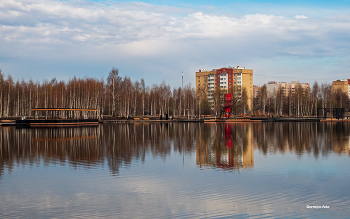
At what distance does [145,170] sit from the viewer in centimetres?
1277

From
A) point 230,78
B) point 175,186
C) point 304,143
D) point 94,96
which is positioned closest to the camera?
point 175,186

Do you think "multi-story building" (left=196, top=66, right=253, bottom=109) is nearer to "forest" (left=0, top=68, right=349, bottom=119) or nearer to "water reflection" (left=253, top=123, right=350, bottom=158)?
"forest" (left=0, top=68, right=349, bottom=119)

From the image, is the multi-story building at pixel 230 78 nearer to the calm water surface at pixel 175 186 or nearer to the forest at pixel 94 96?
the forest at pixel 94 96

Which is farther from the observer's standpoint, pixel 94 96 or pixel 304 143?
pixel 94 96

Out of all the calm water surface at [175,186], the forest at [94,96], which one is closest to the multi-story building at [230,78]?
the forest at [94,96]

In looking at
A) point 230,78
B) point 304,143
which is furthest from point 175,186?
point 230,78

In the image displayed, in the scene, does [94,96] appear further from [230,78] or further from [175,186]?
[230,78]

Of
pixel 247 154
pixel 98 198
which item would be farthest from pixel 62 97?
pixel 98 198

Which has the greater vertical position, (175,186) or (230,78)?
(230,78)

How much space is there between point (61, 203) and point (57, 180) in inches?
116

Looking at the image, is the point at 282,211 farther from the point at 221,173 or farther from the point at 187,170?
the point at 187,170

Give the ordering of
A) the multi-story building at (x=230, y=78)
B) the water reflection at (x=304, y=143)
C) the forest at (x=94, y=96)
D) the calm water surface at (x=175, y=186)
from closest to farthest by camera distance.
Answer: the calm water surface at (x=175, y=186) < the water reflection at (x=304, y=143) < the forest at (x=94, y=96) < the multi-story building at (x=230, y=78)

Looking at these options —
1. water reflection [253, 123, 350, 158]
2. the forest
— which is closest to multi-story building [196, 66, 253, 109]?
the forest

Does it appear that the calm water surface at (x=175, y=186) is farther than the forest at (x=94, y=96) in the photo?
No
